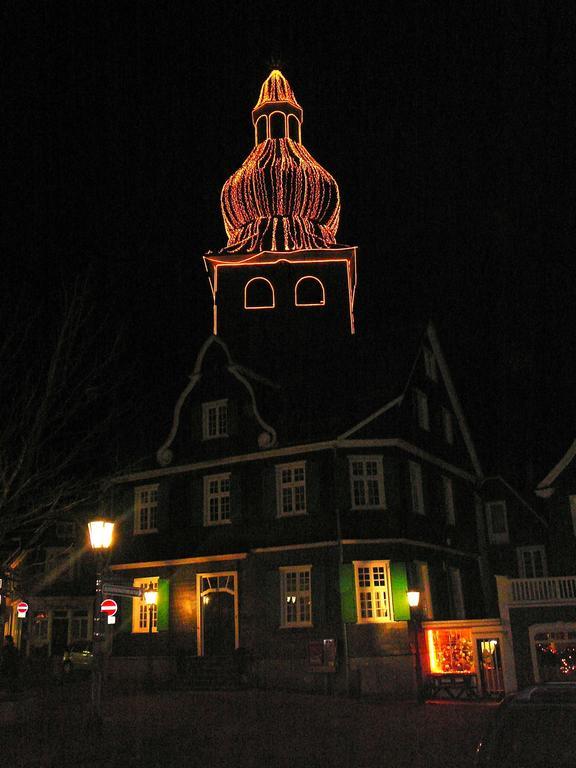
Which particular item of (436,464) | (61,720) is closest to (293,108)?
(436,464)

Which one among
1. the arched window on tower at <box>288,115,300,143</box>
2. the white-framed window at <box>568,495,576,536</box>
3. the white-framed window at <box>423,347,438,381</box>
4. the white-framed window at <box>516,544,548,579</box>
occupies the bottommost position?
the white-framed window at <box>516,544,548,579</box>

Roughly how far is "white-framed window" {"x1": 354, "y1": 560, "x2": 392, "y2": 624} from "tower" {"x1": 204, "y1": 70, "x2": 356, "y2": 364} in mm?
11975

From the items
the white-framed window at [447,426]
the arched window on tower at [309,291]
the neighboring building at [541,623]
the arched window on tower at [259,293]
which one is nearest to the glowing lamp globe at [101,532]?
the neighboring building at [541,623]

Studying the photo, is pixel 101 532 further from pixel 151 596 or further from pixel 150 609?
pixel 150 609

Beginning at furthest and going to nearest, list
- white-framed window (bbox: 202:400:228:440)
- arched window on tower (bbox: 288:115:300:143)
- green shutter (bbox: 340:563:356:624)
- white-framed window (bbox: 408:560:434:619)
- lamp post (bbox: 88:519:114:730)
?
arched window on tower (bbox: 288:115:300:143) < white-framed window (bbox: 202:400:228:440) < white-framed window (bbox: 408:560:434:619) < green shutter (bbox: 340:563:356:624) < lamp post (bbox: 88:519:114:730)

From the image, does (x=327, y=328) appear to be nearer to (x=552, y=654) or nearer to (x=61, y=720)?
(x=552, y=654)

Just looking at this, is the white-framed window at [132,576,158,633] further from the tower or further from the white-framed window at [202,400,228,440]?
the tower

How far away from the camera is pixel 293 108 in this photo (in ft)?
131

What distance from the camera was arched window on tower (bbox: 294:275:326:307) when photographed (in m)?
36.4

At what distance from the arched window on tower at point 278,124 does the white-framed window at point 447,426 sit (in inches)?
642

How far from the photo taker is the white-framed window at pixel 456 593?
30.3 meters

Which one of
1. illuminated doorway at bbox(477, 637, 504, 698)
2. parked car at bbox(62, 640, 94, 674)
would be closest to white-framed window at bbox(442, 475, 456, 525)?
illuminated doorway at bbox(477, 637, 504, 698)

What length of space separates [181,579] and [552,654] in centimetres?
1283

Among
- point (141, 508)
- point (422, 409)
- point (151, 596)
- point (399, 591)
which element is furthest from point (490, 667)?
point (141, 508)
